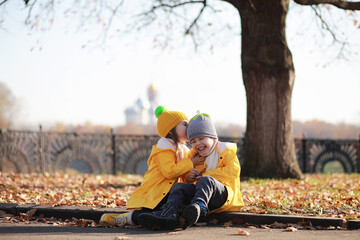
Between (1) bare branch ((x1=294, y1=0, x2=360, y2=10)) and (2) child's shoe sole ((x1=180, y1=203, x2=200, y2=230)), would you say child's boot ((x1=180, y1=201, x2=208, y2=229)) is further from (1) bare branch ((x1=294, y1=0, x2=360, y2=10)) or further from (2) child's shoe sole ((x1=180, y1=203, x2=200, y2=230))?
(1) bare branch ((x1=294, y1=0, x2=360, y2=10))

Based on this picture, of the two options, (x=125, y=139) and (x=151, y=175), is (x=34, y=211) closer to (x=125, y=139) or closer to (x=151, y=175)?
(x=151, y=175)

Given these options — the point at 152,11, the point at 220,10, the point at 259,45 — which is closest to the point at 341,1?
the point at 259,45

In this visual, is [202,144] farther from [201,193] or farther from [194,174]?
[201,193]

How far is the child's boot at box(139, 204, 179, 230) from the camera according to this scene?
484cm

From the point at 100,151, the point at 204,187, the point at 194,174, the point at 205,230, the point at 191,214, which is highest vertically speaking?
the point at 194,174

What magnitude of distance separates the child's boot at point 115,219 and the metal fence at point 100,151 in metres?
10.5

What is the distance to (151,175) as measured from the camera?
17.8 ft

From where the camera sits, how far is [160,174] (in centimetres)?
543

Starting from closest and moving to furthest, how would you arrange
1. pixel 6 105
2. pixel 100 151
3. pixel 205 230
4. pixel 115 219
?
pixel 205 230 < pixel 115 219 < pixel 100 151 < pixel 6 105

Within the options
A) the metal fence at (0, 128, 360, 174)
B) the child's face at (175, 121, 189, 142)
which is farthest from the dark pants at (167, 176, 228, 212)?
the metal fence at (0, 128, 360, 174)

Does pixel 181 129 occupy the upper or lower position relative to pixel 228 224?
upper

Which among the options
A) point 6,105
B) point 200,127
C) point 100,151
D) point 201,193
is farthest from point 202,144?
point 6,105

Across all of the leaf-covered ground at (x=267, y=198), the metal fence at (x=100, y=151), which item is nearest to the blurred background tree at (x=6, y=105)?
the metal fence at (x=100, y=151)

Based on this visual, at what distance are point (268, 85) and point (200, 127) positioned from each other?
600cm
